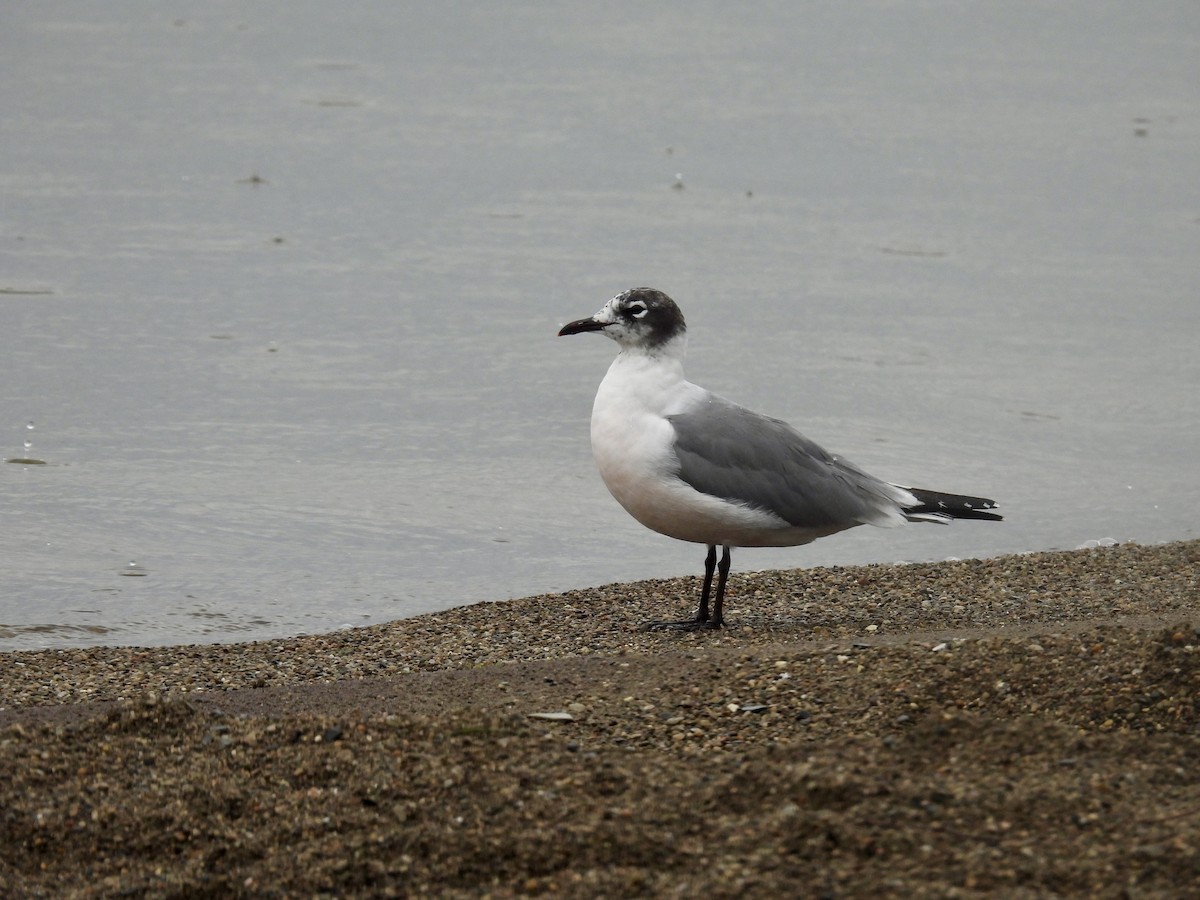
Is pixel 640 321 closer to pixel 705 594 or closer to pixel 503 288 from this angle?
pixel 705 594

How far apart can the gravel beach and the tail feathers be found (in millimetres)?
982

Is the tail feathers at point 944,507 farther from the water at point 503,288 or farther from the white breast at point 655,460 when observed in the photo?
the water at point 503,288

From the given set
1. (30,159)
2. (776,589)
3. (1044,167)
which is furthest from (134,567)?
(1044,167)

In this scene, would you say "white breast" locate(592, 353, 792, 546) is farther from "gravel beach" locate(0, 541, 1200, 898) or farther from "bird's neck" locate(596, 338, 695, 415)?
"gravel beach" locate(0, 541, 1200, 898)

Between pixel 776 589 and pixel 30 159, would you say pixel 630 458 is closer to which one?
pixel 776 589

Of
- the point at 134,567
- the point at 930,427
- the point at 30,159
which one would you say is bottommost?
the point at 134,567

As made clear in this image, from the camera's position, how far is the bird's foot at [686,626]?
614cm

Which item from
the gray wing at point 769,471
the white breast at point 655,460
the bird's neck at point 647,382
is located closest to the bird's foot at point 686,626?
the white breast at point 655,460

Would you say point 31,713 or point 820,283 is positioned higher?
point 820,283

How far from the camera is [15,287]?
1020 cm

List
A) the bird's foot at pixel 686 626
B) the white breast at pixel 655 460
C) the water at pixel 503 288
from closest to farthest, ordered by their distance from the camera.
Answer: the white breast at pixel 655 460, the bird's foot at pixel 686 626, the water at pixel 503 288

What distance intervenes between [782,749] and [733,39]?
15.1 metres

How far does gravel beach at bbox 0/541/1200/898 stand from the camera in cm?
353

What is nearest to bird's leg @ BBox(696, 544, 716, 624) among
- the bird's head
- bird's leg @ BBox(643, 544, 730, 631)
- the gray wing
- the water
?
bird's leg @ BBox(643, 544, 730, 631)
